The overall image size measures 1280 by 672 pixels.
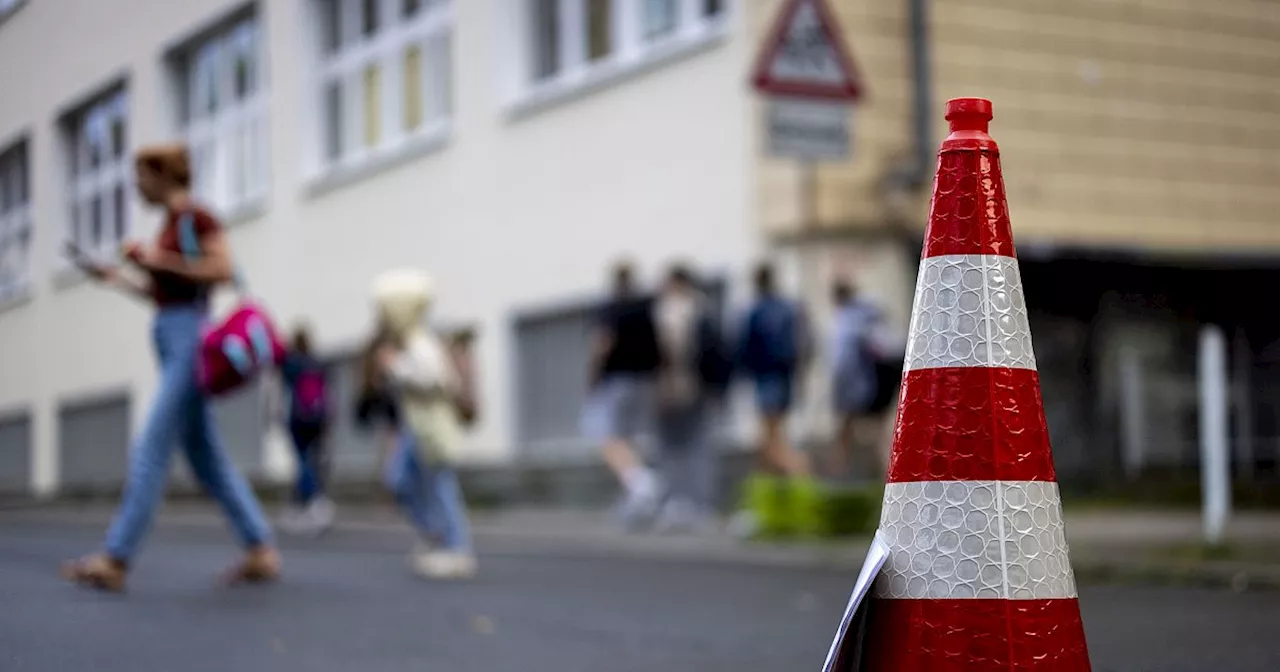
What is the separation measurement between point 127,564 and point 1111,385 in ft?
33.6

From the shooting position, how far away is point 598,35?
18.2 meters

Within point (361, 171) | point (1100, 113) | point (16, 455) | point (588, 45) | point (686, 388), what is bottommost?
point (16, 455)

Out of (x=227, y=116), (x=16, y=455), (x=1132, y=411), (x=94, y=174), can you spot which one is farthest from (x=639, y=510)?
(x=16, y=455)

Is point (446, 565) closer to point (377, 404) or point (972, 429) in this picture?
point (972, 429)

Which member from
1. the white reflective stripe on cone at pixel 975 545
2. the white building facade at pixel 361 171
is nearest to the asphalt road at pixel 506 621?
the white reflective stripe on cone at pixel 975 545

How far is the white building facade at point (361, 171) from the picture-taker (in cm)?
1581

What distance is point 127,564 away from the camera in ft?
25.8

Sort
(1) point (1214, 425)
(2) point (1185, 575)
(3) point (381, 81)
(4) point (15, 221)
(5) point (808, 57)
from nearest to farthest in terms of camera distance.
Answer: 1. (2) point (1185, 575)
2. (1) point (1214, 425)
3. (5) point (808, 57)
4. (4) point (15, 221)
5. (3) point (381, 81)

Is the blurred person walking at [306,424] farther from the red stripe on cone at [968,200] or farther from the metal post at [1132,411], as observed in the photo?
the red stripe on cone at [968,200]

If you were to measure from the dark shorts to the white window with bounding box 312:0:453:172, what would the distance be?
23.9ft

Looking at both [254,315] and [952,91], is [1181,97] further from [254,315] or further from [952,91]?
[254,315]

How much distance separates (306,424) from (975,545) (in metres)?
12.5

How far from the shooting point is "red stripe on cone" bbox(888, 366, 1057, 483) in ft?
11.9

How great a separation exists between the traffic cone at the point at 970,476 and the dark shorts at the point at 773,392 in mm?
10217
